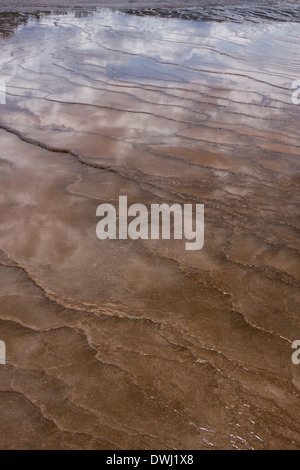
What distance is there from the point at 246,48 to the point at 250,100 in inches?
104

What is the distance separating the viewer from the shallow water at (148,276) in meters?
1.43

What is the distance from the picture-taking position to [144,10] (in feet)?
31.6

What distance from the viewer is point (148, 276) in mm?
2027
